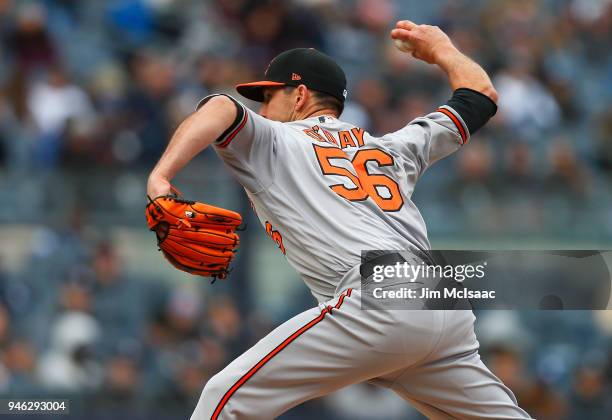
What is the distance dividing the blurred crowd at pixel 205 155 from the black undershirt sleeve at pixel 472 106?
11.6 ft

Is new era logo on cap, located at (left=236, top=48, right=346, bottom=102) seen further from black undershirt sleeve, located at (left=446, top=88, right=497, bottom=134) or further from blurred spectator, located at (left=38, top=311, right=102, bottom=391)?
blurred spectator, located at (left=38, top=311, right=102, bottom=391)

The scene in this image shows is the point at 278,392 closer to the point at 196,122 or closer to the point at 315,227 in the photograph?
the point at 315,227

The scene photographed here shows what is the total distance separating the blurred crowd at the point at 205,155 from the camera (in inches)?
294

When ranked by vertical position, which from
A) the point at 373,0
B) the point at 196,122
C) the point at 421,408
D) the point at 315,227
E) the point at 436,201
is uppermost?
the point at 373,0

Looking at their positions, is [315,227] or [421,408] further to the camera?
[421,408]

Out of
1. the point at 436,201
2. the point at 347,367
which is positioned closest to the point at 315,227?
the point at 347,367

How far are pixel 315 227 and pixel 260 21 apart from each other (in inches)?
226

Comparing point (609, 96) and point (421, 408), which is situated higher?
point (609, 96)

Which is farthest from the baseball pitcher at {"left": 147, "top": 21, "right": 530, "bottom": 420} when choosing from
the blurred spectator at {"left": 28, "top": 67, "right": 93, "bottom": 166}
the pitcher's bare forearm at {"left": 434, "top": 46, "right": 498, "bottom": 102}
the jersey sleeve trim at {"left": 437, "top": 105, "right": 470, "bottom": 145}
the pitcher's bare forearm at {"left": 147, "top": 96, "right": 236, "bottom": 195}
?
the blurred spectator at {"left": 28, "top": 67, "right": 93, "bottom": 166}

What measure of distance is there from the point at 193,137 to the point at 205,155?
4.97 metres

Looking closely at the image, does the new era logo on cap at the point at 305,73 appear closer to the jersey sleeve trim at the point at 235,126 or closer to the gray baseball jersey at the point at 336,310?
the gray baseball jersey at the point at 336,310

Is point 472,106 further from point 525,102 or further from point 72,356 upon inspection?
point 525,102

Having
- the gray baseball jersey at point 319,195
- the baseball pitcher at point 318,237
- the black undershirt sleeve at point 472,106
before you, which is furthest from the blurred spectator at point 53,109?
the gray baseball jersey at point 319,195

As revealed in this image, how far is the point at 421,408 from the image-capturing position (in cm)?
389
